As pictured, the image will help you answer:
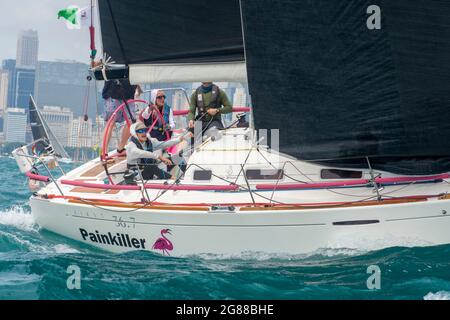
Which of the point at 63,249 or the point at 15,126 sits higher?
the point at 15,126

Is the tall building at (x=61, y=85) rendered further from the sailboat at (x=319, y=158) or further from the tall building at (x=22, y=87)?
the sailboat at (x=319, y=158)

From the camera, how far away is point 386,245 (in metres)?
7.86

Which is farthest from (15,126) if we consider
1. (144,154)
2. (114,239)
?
(114,239)

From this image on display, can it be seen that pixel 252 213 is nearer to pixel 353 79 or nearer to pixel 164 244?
pixel 164 244

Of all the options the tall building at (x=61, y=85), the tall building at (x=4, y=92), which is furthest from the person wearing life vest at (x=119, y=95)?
the tall building at (x=4, y=92)

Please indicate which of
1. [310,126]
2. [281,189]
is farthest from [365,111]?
[281,189]

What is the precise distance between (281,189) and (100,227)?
2.45m

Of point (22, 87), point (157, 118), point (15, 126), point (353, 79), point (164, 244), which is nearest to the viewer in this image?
point (353, 79)

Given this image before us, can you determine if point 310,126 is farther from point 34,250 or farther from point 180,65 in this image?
point 34,250

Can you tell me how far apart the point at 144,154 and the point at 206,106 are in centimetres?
175

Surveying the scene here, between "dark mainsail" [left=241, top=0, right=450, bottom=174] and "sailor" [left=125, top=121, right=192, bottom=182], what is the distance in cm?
163

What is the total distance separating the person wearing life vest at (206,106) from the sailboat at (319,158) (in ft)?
4.59

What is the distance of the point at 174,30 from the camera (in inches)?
385

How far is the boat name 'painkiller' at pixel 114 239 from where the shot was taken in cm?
845
